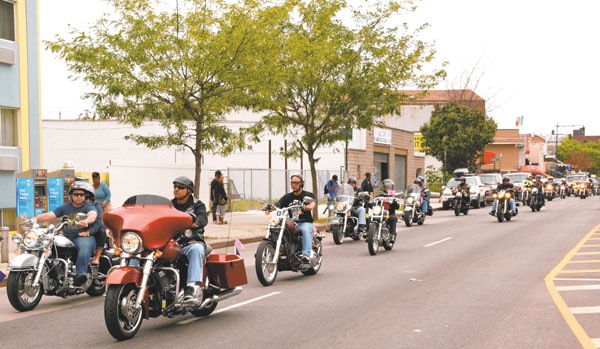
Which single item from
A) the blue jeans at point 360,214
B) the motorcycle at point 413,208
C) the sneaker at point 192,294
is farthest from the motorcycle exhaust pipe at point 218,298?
the motorcycle at point 413,208

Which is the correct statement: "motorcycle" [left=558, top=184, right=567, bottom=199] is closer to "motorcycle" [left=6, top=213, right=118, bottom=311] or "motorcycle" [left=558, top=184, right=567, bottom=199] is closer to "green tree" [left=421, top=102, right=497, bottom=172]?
"green tree" [left=421, top=102, right=497, bottom=172]

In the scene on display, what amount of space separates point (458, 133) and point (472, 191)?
14.9 meters

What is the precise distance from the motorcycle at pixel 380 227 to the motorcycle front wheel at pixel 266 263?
15.3 ft

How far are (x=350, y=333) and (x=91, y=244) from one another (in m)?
4.37

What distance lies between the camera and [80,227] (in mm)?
9820

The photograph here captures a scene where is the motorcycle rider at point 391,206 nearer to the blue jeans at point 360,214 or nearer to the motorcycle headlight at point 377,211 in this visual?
the motorcycle headlight at point 377,211

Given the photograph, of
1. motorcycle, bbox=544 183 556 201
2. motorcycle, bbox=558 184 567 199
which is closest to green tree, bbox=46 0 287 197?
motorcycle, bbox=544 183 556 201

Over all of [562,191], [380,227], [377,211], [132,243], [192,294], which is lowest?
[562,191]

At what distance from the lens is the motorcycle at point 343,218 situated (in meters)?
18.1

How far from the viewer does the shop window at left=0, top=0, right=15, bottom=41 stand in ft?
70.4

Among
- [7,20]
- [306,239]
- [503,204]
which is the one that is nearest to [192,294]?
[306,239]

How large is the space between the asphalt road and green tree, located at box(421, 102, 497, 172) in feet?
126

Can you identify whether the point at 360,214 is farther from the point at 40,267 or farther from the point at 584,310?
the point at 40,267

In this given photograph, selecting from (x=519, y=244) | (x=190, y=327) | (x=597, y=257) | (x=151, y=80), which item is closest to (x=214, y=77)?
(x=151, y=80)
